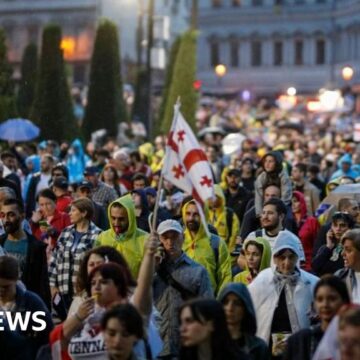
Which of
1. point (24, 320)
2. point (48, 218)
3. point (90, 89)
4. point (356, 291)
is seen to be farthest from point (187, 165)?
point (90, 89)

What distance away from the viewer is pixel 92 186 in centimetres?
1691

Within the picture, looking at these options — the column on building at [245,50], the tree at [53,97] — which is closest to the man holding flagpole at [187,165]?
the tree at [53,97]

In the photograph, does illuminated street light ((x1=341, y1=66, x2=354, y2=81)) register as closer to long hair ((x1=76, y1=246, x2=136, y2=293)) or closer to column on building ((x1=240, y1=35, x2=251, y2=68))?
long hair ((x1=76, y1=246, x2=136, y2=293))

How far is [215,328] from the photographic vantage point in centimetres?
765

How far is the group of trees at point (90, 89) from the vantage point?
97.5 feet

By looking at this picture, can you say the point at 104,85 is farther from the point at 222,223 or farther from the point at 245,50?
the point at 245,50

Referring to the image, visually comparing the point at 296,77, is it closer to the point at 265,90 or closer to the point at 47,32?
the point at 265,90

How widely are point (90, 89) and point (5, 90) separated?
7.13m

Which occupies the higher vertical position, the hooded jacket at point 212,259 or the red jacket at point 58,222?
the red jacket at point 58,222

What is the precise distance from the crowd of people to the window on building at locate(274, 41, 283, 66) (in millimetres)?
86475

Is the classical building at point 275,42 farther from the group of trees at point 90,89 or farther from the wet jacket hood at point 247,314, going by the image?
the wet jacket hood at point 247,314

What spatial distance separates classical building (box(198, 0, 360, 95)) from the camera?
103500 mm

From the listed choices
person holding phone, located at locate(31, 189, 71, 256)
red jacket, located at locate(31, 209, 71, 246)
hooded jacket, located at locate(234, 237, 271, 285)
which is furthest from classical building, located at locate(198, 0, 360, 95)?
hooded jacket, located at locate(234, 237, 271, 285)

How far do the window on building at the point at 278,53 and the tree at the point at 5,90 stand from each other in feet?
253
